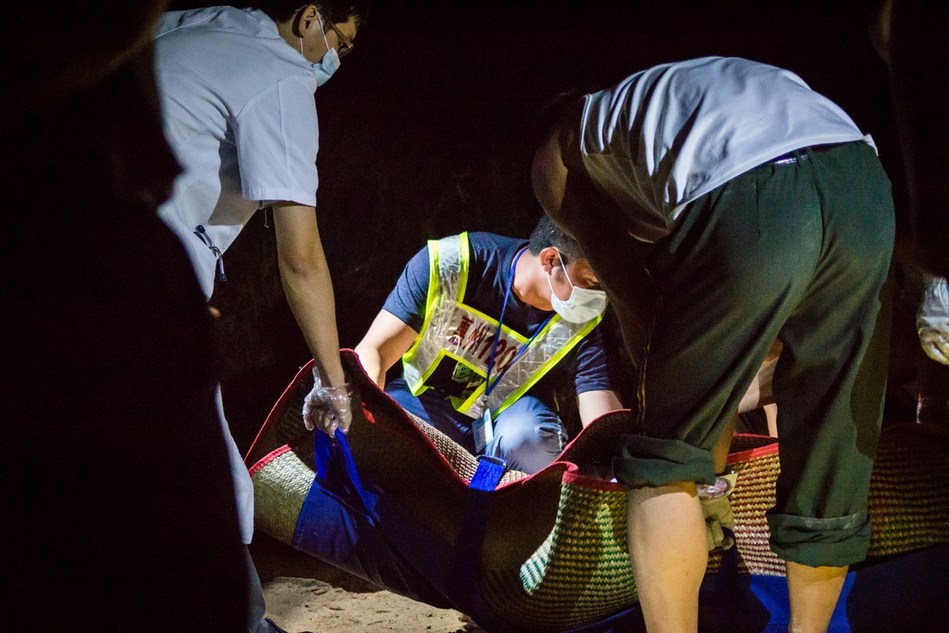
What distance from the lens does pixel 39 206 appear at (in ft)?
2.65

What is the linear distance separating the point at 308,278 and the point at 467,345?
38.5 inches

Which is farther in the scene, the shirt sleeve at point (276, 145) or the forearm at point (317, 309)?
the forearm at point (317, 309)

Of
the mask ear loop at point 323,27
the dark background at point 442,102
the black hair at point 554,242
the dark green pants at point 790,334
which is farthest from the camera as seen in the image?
the dark background at point 442,102

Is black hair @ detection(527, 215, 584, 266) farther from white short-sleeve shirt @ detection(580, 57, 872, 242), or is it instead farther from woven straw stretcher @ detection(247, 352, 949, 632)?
white short-sleeve shirt @ detection(580, 57, 872, 242)

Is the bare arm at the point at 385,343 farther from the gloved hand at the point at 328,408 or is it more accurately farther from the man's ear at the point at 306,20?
the man's ear at the point at 306,20

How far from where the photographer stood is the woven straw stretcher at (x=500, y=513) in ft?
4.54

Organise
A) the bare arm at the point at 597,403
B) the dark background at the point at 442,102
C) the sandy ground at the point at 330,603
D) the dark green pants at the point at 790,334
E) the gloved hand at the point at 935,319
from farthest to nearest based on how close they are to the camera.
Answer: the dark background at the point at 442,102
the bare arm at the point at 597,403
the sandy ground at the point at 330,603
the gloved hand at the point at 935,319
the dark green pants at the point at 790,334

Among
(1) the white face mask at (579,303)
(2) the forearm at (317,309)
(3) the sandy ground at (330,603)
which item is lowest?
(3) the sandy ground at (330,603)

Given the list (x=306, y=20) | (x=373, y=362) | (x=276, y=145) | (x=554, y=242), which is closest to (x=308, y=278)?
(x=276, y=145)

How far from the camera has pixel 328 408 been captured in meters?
1.56

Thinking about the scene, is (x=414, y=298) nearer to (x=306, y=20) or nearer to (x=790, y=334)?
(x=306, y=20)

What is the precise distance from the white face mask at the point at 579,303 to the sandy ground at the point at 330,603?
2.68 ft

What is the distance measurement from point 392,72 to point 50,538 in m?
1.99

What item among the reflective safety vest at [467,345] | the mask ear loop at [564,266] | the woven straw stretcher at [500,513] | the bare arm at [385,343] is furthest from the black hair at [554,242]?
the woven straw stretcher at [500,513]
